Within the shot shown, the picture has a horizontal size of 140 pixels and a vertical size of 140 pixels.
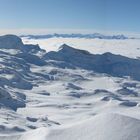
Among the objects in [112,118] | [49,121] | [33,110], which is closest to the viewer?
[112,118]

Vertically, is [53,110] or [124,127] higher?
[124,127]

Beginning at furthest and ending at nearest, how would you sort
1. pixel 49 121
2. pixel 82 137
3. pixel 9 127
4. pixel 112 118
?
pixel 49 121
pixel 9 127
pixel 112 118
pixel 82 137

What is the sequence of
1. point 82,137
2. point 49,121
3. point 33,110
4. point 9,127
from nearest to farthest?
1. point 82,137
2. point 9,127
3. point 49,121
4. point 33,110

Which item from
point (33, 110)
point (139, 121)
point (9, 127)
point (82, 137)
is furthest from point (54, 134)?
point (33, 110)

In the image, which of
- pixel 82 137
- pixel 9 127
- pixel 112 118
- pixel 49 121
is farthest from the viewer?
pixel 49 121

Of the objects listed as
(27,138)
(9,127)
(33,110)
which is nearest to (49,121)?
(33,110)

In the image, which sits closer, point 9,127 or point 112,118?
point 112,118

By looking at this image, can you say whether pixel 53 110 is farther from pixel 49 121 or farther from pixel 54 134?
pixel 54 134

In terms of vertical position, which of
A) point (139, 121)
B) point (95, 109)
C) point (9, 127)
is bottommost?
point (95, 109)

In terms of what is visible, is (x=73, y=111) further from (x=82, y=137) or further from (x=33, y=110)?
(x=82, y=137)
